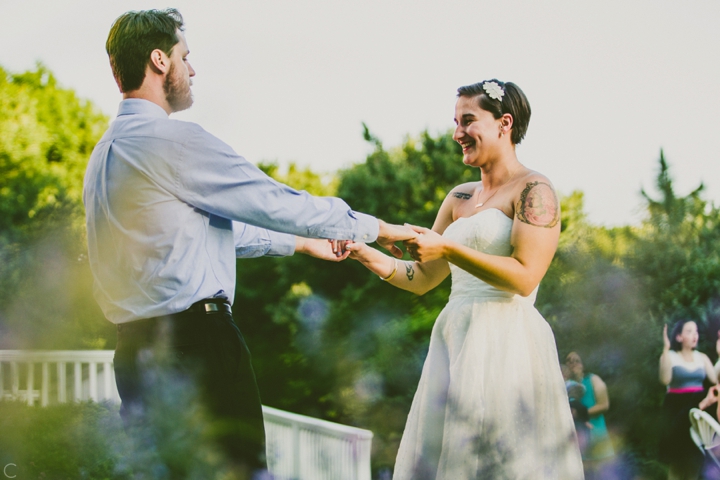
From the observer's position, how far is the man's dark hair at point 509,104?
3.13 metres

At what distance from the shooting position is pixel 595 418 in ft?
19.2

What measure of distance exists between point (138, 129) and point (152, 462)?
114cm

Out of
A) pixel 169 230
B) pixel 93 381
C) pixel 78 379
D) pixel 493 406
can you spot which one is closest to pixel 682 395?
pixel 493 406

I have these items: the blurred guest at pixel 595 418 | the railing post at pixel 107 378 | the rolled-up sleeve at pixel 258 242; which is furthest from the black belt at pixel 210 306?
the railing post at pixel 107 378

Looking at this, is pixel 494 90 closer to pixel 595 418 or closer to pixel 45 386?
pixel 595 418

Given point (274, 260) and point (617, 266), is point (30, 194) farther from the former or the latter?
point (617, 266)

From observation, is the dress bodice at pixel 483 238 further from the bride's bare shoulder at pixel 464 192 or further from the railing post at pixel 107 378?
the railing post at pixel 107 378

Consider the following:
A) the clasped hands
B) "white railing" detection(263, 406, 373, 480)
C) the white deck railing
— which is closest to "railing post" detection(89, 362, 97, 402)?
the white deck railing

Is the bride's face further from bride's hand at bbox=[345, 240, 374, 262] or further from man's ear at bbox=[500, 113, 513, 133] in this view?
bride's hand at bbox=[345, 240, 374, 262]

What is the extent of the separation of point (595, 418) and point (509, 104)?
3.81 m

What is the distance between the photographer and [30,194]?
14.0 meters

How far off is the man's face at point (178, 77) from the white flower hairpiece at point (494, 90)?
144 centimetres

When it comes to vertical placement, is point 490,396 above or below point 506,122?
below

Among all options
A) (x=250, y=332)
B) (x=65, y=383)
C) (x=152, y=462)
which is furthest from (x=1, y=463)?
(x=250, y=332)
